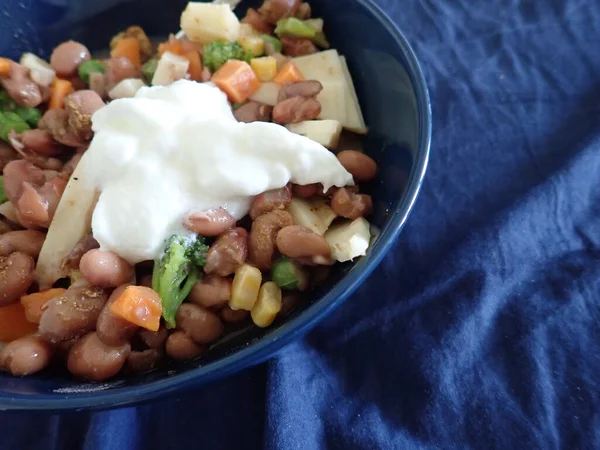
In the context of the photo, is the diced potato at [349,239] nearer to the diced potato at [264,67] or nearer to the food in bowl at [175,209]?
the food in bowl at [175,209]

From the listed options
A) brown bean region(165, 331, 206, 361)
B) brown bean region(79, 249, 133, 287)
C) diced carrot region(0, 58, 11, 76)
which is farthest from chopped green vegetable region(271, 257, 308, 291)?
diced carrot region(0, 58, 11, 76)

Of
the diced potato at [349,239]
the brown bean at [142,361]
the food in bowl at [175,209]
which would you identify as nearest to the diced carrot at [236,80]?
the food in bowl at [175,209]

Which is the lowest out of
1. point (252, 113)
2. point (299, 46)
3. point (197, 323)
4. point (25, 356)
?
point (25, 356)

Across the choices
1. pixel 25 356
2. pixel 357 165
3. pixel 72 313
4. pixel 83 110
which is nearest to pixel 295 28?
pixel 357 165

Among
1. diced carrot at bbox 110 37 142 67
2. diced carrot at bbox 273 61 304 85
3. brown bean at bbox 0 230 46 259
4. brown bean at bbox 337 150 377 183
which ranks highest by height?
diced carrot at bbox 273 61 304 85

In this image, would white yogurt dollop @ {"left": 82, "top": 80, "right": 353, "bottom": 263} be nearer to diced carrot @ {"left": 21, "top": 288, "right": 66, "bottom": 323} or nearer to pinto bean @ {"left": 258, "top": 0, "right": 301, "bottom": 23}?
diced carrot @ {"left": 21, "top": 288, "right": 66, "bottom": 323}

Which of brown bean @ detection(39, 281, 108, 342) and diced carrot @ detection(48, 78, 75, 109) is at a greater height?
diced carrot @ detection(48, 78, 75, 109)

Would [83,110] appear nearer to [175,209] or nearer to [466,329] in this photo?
[175,209]
